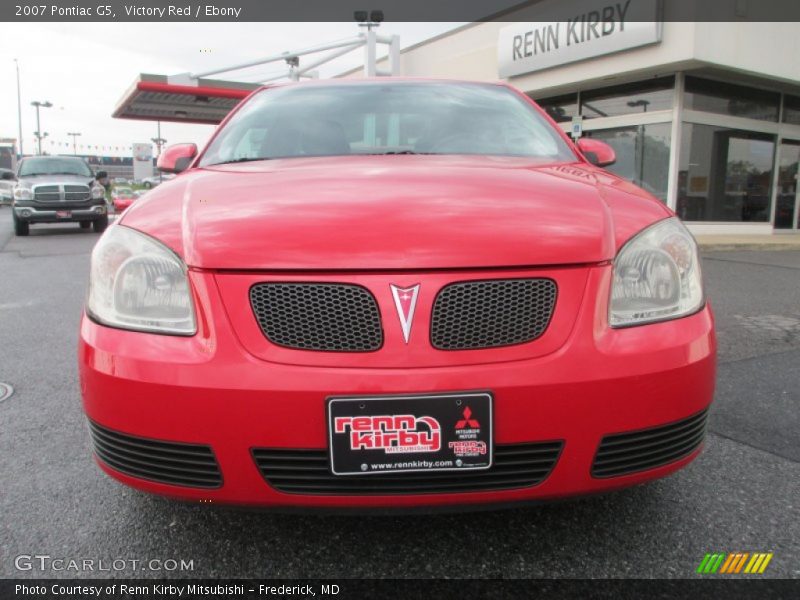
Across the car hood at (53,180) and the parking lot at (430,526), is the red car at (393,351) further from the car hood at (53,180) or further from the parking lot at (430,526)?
the car hood at (53,180)

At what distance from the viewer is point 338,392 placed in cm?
135

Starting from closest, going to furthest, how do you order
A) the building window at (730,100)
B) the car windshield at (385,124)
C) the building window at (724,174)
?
1. the car windshield at (385,124)
2. the building window at (730,100)
3. the building window at (724,174)

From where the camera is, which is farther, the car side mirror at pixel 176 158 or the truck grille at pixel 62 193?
the truck grille at pixel 62 193

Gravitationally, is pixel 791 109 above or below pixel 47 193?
above

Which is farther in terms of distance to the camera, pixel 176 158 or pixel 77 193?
pixel 77 193

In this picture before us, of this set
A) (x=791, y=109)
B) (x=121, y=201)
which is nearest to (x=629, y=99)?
(x=791, y=109)

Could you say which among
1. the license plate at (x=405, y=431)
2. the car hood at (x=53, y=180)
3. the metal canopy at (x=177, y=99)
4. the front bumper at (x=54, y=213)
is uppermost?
the metal canopy at (x=177, y=99)

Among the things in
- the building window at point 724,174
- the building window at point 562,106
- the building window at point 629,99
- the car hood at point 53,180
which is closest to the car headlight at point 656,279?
the building window at point 724,174

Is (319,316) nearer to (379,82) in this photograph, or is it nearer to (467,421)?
(467,421)

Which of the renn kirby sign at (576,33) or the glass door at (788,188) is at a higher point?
the renn kirby sign at (576,33)

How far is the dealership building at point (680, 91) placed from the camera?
1059 cm

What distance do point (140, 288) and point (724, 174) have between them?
13.4 meters

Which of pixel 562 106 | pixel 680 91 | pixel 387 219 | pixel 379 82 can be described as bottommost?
pixel 387 219

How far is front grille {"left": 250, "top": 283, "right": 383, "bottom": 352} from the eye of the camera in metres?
1.43
